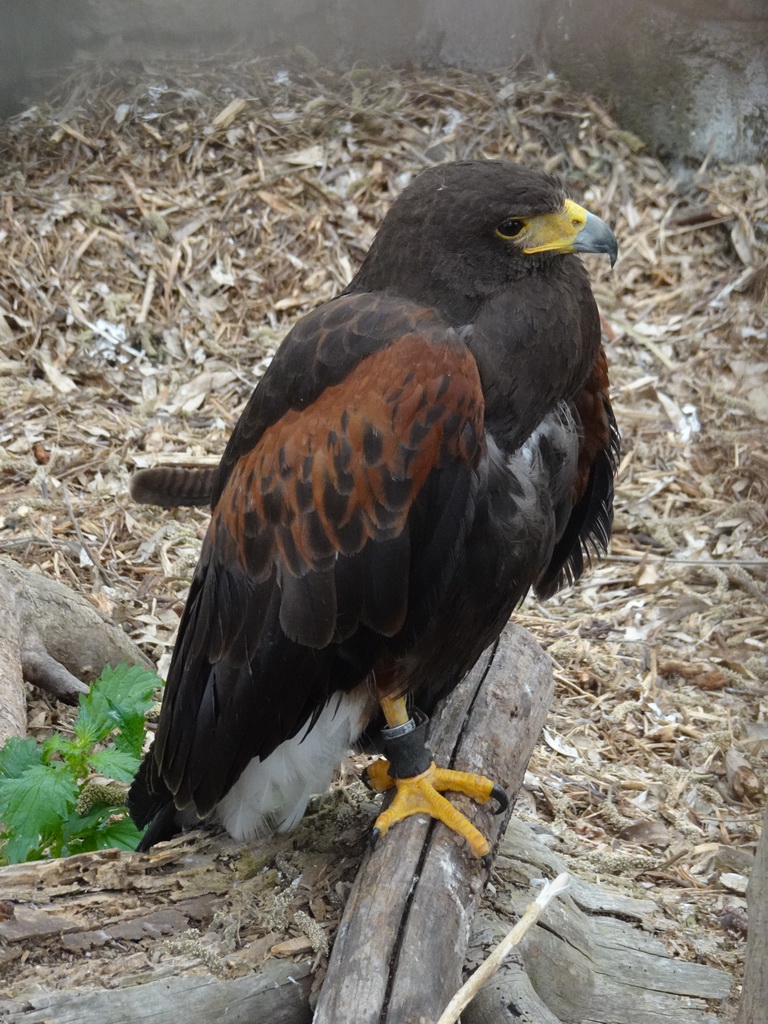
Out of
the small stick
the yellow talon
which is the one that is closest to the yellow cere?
the yellow talon

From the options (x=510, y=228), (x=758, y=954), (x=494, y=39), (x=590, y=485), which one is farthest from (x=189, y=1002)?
(x=494, y=39)

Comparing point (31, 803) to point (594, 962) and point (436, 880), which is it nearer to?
point (436, 880)

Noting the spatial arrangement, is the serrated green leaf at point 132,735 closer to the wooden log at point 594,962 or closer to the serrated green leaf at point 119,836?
the serrated green leaf at point 119,836

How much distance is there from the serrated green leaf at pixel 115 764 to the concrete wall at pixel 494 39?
13.7ft

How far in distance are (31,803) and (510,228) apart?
1.83m

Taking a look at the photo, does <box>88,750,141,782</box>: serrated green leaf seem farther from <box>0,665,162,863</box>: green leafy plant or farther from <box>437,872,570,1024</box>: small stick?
<box>437,872,570,1024</box>: small stick

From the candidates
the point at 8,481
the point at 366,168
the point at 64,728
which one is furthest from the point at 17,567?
the point at 366,168

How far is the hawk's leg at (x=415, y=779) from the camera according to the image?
2656 mm

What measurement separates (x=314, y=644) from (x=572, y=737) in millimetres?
1793

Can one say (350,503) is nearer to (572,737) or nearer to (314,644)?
(314,644)

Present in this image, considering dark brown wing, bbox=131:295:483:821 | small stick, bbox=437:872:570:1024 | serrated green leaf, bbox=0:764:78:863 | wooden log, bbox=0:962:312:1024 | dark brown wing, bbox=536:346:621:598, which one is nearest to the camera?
small stick, bbox=437:872:570:1024

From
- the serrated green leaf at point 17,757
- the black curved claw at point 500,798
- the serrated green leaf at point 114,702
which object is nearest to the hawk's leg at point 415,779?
Answer: the black curved claw at point 500,798

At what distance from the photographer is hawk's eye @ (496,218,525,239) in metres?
2.56

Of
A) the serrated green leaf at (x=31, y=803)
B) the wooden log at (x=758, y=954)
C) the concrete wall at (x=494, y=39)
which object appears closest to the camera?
the wooden log at (x=758, y=954)
